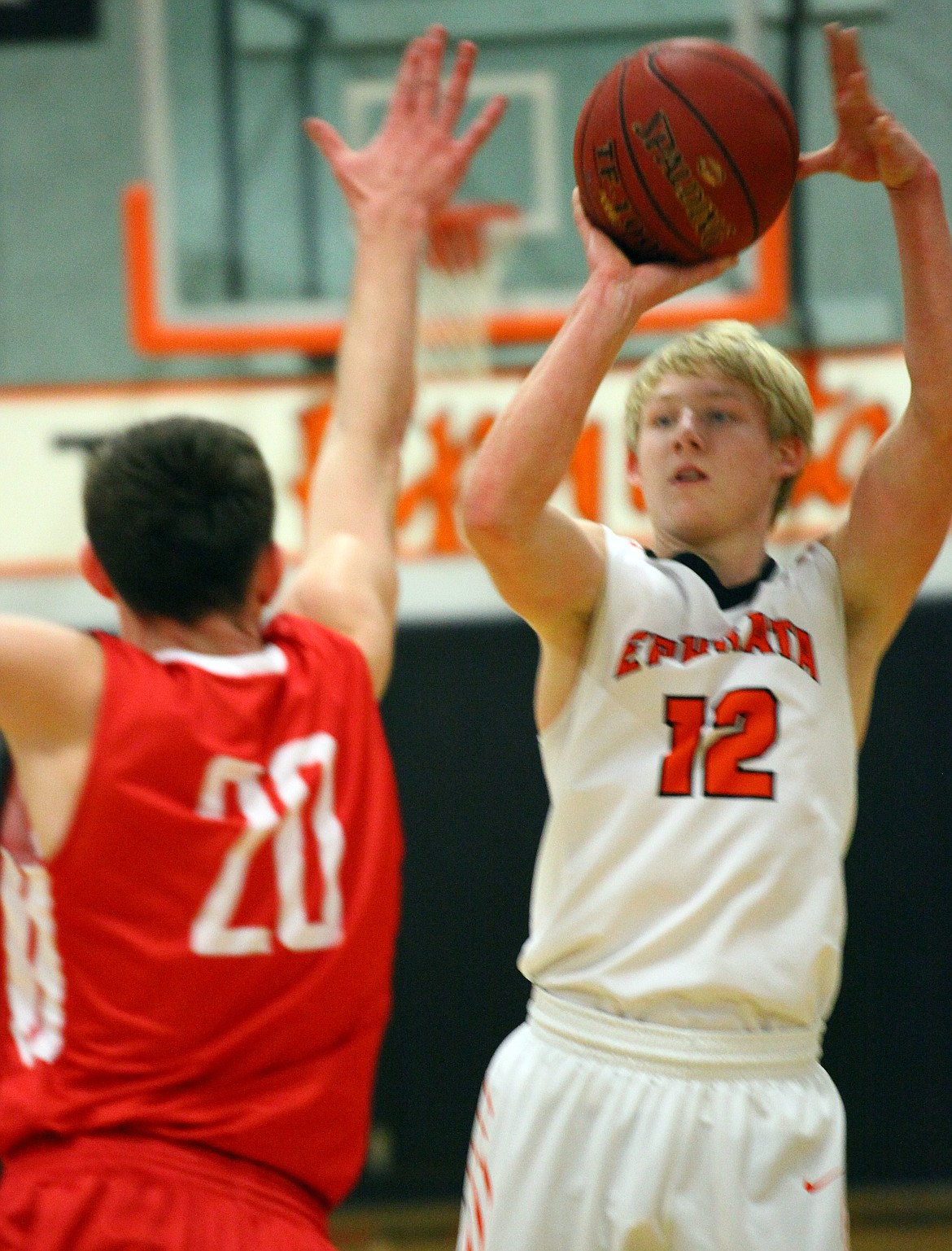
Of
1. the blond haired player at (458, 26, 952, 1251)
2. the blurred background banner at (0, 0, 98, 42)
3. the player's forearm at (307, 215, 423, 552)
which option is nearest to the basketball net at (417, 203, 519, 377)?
the blurred background banner at (0, 0, 98, 42)

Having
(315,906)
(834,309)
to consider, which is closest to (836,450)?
(834,309)

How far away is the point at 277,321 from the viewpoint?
241 inches

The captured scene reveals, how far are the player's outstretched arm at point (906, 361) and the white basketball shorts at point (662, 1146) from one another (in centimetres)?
80

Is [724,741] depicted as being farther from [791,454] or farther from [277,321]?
[277,321]

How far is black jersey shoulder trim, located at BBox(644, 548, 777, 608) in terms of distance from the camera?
2510 mm

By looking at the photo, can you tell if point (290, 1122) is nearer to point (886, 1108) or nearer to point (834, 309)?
point (886, 1108)

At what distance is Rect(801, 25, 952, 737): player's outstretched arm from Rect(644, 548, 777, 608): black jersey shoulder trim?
184mm

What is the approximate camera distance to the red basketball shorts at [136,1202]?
174 cm

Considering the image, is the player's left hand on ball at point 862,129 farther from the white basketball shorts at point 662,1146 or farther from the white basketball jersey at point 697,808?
the white basketball shorts at point 662,1146

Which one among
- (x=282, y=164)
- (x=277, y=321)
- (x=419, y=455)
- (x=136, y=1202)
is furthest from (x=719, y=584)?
(x=282, y=164)

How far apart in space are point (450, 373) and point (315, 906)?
4423 mm

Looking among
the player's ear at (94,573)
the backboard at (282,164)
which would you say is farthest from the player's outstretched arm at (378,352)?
the backboard at (282,164)

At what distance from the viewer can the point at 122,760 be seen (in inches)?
70.0

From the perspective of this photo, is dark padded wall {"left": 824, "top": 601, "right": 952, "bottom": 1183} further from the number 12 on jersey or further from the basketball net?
the number 12 on jersey
